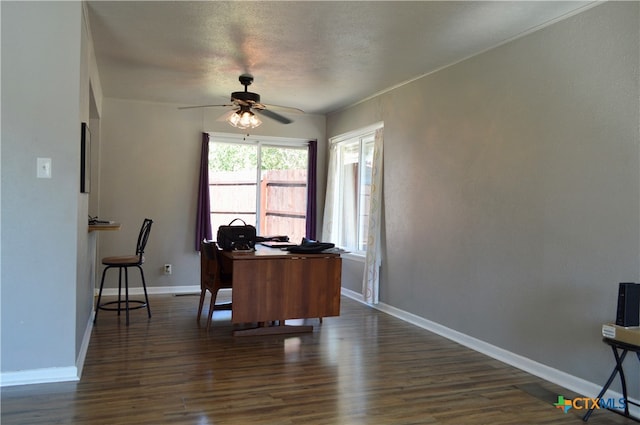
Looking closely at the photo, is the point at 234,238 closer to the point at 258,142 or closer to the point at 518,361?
the point at 518,361

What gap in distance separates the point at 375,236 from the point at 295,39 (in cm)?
243

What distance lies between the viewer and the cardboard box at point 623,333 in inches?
95.4

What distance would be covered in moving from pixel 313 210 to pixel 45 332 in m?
4.27

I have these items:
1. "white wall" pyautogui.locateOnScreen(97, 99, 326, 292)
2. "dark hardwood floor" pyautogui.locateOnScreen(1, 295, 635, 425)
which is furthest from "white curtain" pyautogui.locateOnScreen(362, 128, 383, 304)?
"white wall" pyautogui.locateOnScreen(97, 99, 326, 292)

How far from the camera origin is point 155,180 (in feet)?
20.0

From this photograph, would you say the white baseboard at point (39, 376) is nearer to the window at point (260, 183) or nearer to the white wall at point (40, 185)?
the white wall at point (40, 185)

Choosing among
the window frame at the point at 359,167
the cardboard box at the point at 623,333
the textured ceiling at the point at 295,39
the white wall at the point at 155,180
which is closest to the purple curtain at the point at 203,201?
the white wall at the point at 155,180

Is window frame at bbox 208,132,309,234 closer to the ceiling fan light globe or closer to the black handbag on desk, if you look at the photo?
the ceiling fan light globe

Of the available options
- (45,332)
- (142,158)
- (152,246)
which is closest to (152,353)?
(45,332)

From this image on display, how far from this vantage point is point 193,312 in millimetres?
5008

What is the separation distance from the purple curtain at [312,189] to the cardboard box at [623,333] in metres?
4.57

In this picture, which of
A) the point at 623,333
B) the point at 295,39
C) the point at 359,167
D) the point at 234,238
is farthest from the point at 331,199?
the point at 623,333

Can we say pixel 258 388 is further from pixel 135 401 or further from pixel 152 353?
pixel 152 353

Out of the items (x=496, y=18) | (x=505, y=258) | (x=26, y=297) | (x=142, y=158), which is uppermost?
(x=496, y=18)
